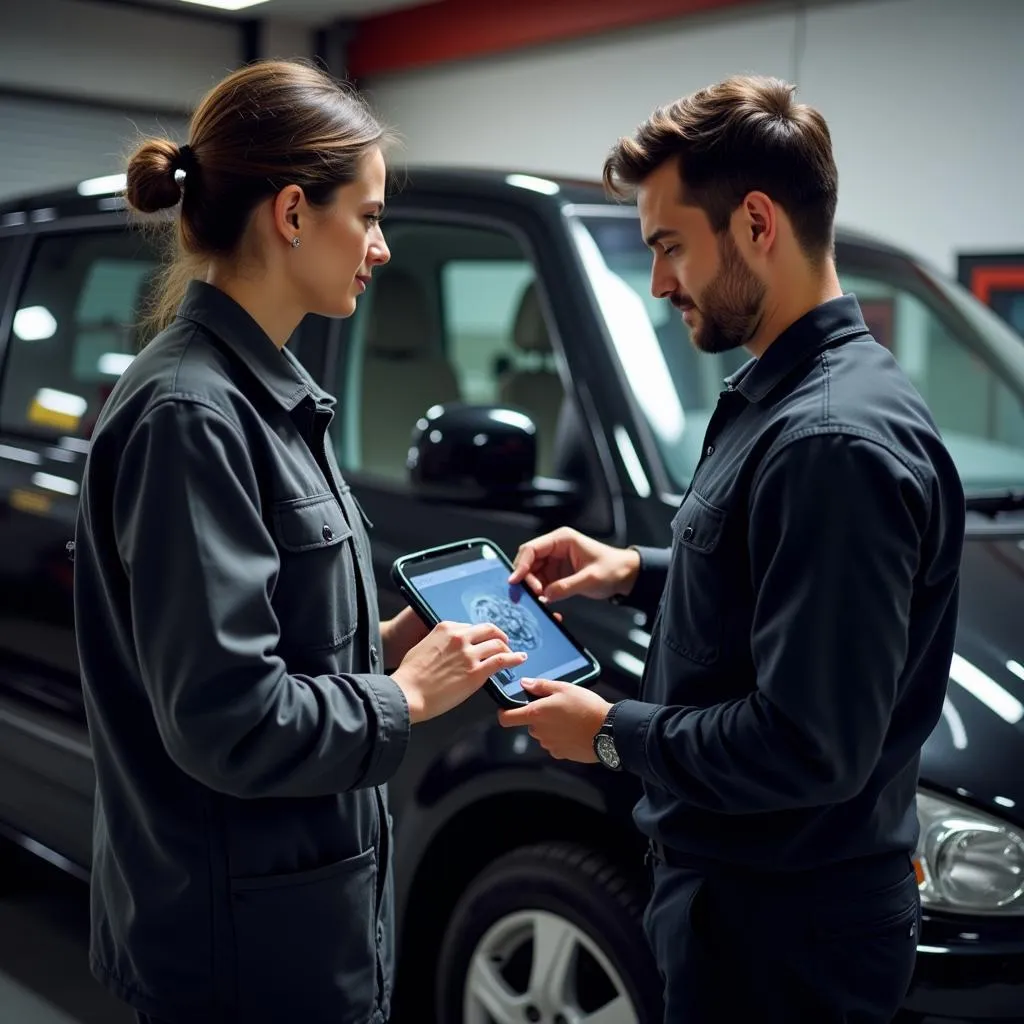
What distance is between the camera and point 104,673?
4.59ft

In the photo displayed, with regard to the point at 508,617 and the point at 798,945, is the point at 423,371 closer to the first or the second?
the point at 508,617

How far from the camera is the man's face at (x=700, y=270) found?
1.44 meters

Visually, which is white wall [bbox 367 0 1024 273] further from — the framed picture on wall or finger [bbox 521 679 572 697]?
finger [bbox 521 679 572 697]

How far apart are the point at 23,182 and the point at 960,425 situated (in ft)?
24.7

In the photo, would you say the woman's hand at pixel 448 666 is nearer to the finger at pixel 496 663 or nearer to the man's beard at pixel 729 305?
the finger at pixel 496 663

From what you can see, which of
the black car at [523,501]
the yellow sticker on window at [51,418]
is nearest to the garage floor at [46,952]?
the black car at [523,501]

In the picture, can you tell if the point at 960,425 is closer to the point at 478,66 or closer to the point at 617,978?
the point at 617,978

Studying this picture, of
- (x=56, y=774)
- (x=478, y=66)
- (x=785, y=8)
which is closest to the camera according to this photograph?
(x=56, y=774)

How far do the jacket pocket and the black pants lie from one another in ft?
1.16

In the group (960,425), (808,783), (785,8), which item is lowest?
(808,783)

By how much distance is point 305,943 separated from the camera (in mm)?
1425

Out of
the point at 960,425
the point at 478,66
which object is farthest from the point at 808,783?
the point at 478,66

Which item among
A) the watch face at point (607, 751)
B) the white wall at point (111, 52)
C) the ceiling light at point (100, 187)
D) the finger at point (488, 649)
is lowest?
the watch face at point (607, 751)

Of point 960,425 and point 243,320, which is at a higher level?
point 243,320
